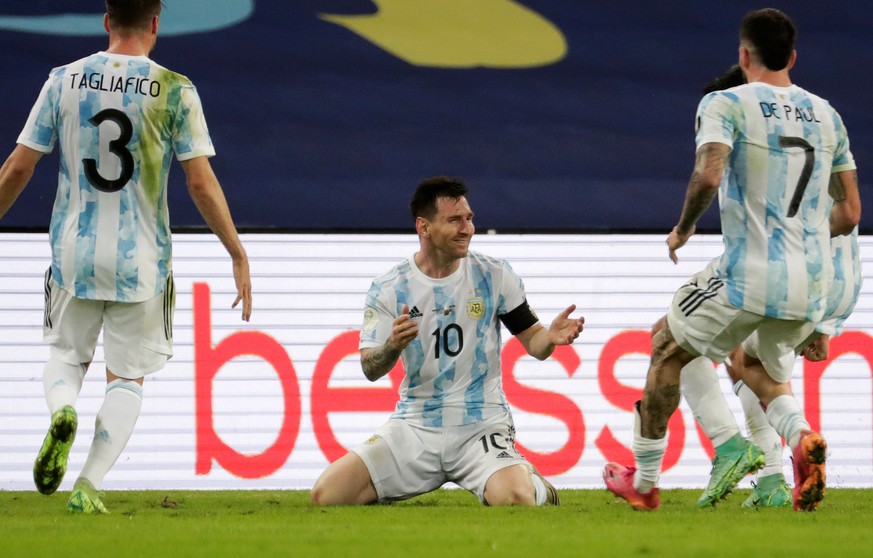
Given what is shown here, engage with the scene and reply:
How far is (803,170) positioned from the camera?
5234 mm

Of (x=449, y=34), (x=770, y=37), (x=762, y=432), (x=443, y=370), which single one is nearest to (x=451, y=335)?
(x=443, y=370)

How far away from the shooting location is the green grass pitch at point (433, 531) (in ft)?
12.9

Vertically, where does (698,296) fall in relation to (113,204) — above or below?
below

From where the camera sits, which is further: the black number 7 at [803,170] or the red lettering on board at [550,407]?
the red lettering on board at [550,407]

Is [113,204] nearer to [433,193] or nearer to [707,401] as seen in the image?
[433,193]

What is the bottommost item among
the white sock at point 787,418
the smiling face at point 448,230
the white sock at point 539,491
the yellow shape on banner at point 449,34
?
the white sock at point 539,491

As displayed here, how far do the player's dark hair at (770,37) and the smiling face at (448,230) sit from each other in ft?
5.08

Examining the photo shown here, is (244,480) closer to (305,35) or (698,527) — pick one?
(305,35)

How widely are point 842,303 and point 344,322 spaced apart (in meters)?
3.24

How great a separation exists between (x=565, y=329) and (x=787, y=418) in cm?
96

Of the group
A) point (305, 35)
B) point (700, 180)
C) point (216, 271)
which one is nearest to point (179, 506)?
point (216, 271)

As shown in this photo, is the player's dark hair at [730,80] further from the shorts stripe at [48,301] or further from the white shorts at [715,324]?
the shorts stripe at [48,301]

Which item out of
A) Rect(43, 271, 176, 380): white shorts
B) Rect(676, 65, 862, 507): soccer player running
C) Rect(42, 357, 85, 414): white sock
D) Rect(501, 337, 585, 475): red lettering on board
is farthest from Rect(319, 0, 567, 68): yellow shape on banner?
Rect(42, 357, 85, 414): white sock

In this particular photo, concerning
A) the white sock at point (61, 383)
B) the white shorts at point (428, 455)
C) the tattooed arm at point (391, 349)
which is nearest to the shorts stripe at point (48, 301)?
the white sock at point (61, 383)
